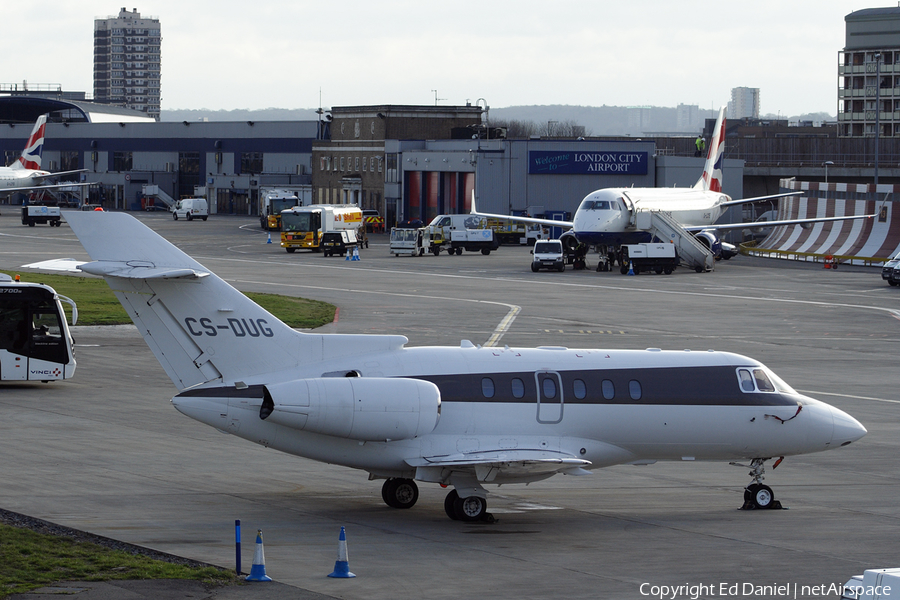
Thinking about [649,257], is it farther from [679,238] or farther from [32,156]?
[32,156]

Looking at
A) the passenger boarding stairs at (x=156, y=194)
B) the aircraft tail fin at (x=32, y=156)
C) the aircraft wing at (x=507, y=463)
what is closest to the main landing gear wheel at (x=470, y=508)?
the aircraft wing at (x=507, y=463)

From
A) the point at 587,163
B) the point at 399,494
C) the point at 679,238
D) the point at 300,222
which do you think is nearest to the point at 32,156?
the point at 300,222

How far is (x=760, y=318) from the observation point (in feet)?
190

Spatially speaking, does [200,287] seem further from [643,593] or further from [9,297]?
[9,297]

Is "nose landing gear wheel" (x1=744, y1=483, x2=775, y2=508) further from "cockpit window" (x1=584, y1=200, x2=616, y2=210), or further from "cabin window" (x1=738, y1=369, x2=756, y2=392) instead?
"cockpit window" (x1=584, y1=200, x2=616, y2=210)

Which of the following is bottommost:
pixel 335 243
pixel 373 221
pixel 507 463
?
pixel 507 463

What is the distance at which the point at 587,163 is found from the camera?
11850 centimetres

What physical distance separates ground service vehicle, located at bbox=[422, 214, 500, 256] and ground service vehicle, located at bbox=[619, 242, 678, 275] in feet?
74.2

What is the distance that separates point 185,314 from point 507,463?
6768mm

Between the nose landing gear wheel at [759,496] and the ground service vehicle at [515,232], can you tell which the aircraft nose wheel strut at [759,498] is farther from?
the ground service vehicle at [515,232]

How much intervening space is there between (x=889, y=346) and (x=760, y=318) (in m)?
9.40

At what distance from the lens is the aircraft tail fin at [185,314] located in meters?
21.3

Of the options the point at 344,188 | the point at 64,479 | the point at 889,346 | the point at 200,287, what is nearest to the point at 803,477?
the point at 200,287

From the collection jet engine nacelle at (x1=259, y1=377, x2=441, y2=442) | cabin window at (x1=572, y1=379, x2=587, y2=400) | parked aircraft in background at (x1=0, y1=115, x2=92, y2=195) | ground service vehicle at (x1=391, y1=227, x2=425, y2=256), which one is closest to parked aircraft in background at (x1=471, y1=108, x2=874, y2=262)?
ground service vehicle at (x1=391, y1=227, x2=425, y2=256)
